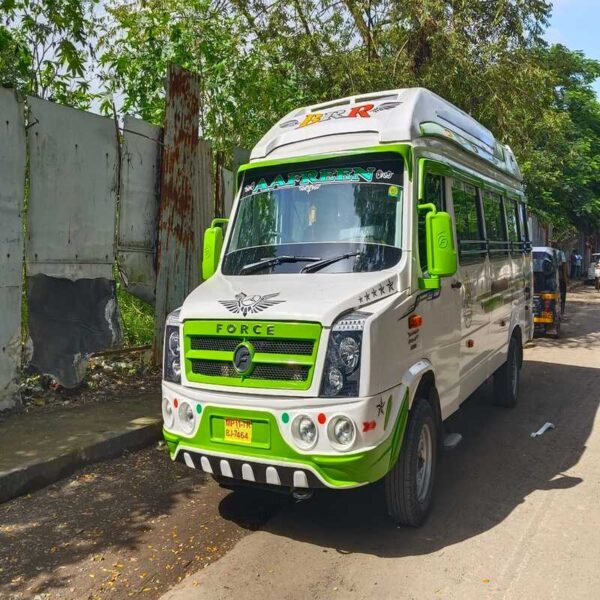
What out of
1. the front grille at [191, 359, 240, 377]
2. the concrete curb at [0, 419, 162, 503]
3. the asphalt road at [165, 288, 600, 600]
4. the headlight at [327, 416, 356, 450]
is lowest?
the asphalt road at [165, 288, 600, 600]

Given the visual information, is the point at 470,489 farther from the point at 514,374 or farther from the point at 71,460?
the point at 71,460

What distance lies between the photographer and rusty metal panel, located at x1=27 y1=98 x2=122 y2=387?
5871 mm

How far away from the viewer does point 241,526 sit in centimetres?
423

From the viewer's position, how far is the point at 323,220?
445cm

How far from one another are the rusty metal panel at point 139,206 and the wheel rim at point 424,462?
13.2ft

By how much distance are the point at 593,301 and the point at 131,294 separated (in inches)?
763

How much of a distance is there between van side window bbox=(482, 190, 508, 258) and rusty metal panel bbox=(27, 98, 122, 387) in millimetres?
3873

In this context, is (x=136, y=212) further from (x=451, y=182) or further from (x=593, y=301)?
(x=593, y=301)

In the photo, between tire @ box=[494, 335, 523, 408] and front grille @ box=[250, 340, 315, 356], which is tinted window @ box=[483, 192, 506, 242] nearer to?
tire @ box=[494, 335, 523, 408]

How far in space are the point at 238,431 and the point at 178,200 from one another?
4.58 m

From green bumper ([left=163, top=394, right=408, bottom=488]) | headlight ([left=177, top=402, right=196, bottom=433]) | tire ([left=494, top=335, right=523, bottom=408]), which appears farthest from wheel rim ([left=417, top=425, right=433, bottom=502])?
tire ([left=494, top=335, right=523, bottom=408])

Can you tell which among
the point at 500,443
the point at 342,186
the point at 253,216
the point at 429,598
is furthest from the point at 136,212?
the point at 429,598

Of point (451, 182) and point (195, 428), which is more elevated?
point (451, 182)

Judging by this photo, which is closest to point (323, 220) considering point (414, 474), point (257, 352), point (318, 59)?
point (257, 352)
